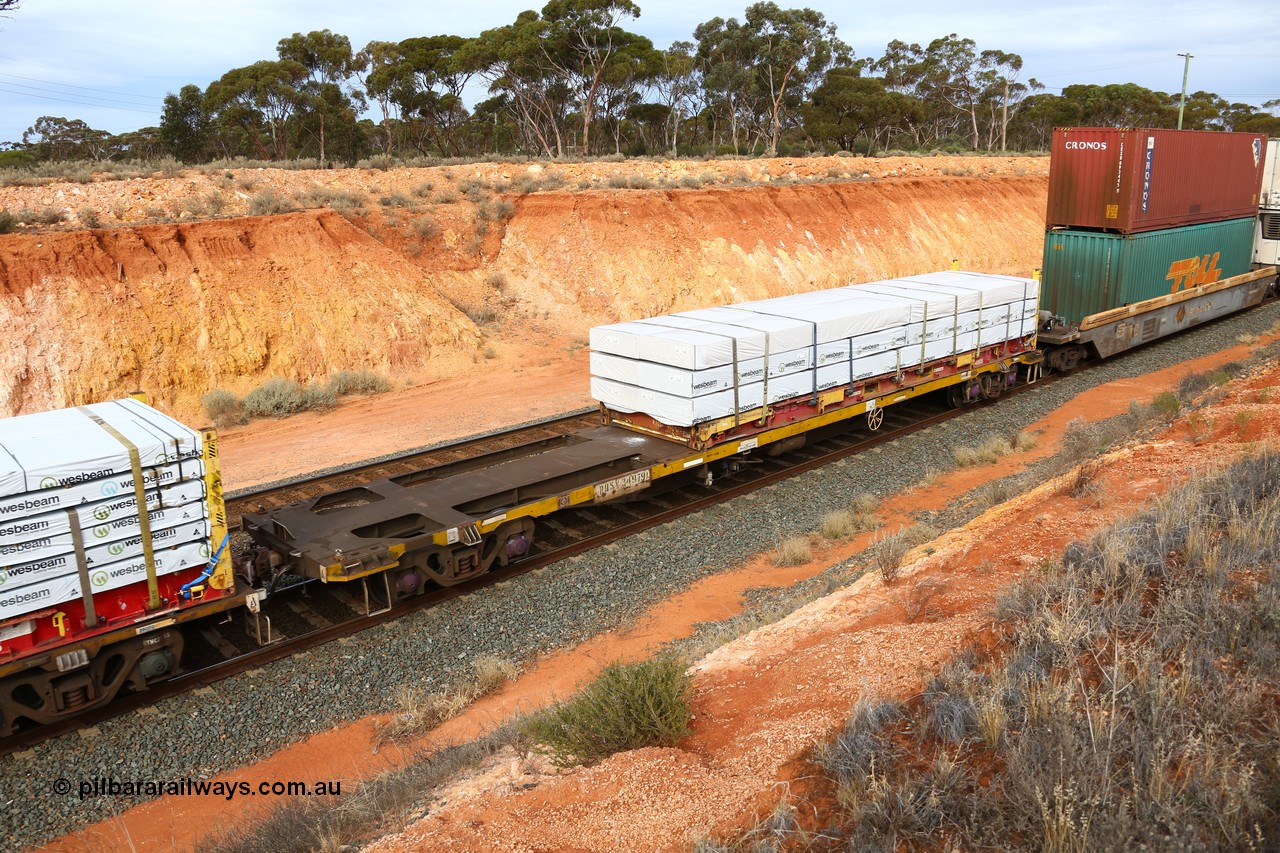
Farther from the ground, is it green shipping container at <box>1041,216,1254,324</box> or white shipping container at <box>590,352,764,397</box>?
green shipping container at <box>1041,216,1254,324</box>

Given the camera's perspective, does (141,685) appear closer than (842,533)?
Yes

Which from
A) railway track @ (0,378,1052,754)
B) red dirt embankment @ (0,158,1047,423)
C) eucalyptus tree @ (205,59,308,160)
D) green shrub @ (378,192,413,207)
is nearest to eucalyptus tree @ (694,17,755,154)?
red dirt embankment @ (0,158,1047,423)

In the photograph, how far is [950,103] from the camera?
80.8 m

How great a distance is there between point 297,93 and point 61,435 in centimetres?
4526

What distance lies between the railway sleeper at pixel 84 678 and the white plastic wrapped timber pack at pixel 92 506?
63 centimetres

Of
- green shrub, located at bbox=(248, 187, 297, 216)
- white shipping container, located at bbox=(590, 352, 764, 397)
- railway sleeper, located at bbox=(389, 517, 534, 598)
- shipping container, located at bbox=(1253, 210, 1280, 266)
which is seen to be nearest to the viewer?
railway sleeper, located at bbox=(389, 517, 534, 598)

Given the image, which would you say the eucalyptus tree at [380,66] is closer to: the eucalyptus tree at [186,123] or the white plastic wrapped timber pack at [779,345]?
the eucalyptus tree at [186,123]

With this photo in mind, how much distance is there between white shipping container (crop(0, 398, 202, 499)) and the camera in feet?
24.3

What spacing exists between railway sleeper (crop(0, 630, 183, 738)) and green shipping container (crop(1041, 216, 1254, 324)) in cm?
2058

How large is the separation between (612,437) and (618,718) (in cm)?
770

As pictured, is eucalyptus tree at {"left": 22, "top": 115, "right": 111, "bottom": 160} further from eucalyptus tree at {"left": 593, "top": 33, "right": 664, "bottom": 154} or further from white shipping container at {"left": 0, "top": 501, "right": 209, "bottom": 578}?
white shipping container at {"left": 0, "top": 501, "right": 209, "bottom": 578}

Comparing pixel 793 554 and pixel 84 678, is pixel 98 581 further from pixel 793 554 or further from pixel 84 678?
pixel 793 554

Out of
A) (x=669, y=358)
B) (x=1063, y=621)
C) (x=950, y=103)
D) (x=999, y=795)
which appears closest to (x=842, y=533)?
(x=669, y=358)

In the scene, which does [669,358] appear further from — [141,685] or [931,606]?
[141,685]
